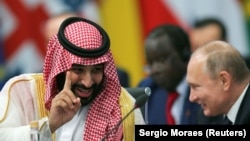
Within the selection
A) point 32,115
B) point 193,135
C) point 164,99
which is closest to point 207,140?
point 193,135

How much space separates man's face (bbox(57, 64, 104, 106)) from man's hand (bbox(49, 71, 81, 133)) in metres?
0.08

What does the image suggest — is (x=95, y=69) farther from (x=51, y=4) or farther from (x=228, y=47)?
(x=51, y=4)

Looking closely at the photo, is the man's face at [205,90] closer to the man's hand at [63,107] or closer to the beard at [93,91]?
the beard at [93,91]

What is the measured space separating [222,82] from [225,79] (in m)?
0.03

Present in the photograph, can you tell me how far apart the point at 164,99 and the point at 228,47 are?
52.9 inches

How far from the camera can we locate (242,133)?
4816 mm

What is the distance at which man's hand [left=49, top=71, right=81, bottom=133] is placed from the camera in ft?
16.7

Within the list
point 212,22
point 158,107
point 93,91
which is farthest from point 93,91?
point 212,22

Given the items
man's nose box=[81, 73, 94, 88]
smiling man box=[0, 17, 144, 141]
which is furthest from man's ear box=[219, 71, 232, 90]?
man's nose box=[81, 73, 94, 88]

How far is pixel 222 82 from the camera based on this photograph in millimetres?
5773

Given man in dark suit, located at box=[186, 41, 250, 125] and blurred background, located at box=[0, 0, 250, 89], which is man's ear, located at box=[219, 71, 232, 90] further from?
blurred background, located at box=[0, 0, 250, 89]

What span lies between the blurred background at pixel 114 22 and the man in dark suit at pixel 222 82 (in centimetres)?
322

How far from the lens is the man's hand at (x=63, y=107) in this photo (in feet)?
16.7

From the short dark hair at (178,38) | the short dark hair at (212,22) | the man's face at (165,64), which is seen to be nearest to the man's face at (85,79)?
the man's face at (165,64)
